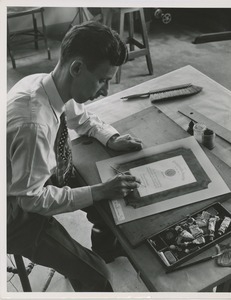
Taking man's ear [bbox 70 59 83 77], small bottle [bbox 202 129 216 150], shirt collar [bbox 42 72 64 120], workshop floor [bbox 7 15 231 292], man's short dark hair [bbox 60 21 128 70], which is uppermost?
man's short dark hair [bbox 60 21 128 70]

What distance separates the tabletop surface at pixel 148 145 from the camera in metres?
1.15

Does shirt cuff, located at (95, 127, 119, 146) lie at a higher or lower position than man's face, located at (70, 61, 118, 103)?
lower

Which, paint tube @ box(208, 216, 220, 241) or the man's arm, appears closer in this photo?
paint tube @ box(208, 216, 220, 241)

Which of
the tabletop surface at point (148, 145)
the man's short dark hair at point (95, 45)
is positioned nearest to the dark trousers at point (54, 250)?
the tabletop surface at point (148, 145)

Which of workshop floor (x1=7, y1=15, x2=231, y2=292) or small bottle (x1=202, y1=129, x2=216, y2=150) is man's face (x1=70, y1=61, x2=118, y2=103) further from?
workshop floor (x1=7, y1=15, x2=231, y2=292)

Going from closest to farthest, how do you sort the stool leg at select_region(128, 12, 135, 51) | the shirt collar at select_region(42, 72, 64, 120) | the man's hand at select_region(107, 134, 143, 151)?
1. the shirt collar at select_region(42, 72, 64, 120)
2. the man's hand at select_region(107, 134, 143, 151)
3. the stool leg at select_region(128, 12, 135, 51)

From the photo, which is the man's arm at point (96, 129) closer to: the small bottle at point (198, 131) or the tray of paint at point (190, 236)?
the small bottle at point (198, 131)

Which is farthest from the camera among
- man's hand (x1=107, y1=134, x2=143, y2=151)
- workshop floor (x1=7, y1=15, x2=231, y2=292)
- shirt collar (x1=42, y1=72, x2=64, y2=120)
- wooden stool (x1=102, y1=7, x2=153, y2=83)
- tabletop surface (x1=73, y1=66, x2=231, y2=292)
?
workshop floor (x1=7, y1=15, x2=231, y2=292)

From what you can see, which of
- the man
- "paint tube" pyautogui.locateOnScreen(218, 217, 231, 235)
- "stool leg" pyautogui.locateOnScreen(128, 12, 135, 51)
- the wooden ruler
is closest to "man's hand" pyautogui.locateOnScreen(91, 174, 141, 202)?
the man

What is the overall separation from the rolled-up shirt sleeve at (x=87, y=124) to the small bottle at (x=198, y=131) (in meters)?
0.33

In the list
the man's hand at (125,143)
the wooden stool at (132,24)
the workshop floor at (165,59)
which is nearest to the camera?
the man's hand at (125,143)

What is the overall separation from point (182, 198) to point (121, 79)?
2489 mm

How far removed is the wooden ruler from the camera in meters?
1.64

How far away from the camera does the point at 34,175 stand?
1341mm
